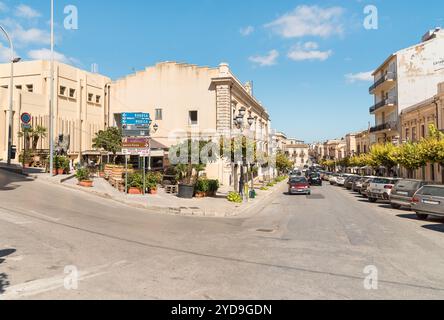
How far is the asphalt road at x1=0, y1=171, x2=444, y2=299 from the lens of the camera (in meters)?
5.46

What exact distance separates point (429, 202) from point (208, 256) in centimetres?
1019

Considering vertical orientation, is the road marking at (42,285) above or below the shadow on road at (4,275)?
below

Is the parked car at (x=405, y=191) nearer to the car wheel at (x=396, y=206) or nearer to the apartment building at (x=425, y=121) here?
the car wheel at (x=396, y=206)

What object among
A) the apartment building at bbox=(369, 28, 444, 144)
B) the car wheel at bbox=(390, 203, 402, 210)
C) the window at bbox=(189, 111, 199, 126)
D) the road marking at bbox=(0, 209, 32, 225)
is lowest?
the car wheel at bbox=(390, 203, 402, 210)

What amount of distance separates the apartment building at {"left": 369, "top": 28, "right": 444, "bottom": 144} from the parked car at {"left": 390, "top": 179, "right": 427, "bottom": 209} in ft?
84.2

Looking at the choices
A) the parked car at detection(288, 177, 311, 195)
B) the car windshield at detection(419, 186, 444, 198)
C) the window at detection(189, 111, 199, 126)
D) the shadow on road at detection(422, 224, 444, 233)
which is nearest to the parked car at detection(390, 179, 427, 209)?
the car windshield at detection(419, 186, 444, 198)

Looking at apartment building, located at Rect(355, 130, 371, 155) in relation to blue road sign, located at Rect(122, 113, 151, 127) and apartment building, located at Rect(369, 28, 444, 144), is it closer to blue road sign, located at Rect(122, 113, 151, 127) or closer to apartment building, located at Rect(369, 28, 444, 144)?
apartment building, located at Rect(369, 28, 444, 144)

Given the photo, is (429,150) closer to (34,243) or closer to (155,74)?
(34,243)

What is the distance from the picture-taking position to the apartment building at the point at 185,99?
112 feet

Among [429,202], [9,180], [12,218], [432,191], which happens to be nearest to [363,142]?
[432,191]

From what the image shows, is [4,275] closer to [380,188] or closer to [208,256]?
[208,256]

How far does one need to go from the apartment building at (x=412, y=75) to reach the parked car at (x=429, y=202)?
98.3 feet

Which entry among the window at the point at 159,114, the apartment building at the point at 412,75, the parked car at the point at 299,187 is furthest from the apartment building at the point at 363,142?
the window at the point at 159,114

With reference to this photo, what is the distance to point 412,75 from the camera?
149ft
